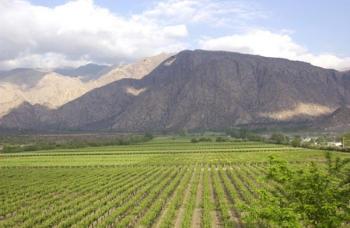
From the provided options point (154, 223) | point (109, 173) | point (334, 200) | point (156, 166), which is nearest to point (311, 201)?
point (334, 200)

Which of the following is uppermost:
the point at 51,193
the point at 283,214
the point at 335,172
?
the point at 335,172

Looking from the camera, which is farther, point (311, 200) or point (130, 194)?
point (130, 194)

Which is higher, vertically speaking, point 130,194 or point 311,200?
point 311,200

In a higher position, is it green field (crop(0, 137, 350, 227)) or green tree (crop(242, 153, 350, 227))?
green tree (crop(242, 153, 350, 227))

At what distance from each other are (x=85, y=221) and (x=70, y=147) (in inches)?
4057

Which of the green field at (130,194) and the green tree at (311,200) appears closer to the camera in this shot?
the green tree at (311,200)

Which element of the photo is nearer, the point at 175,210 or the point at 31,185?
the point at 175,210

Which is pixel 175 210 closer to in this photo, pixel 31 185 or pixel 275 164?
pixel 275 164

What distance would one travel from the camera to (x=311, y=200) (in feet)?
49.5

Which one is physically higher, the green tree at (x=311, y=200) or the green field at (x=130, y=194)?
the green tree at (x=311, y=200)

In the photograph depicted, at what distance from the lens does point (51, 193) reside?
146 ft

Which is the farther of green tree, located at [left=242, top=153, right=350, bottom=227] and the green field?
the green field

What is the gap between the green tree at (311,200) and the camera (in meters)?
14.4

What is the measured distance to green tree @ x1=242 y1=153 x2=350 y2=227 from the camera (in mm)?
14402
